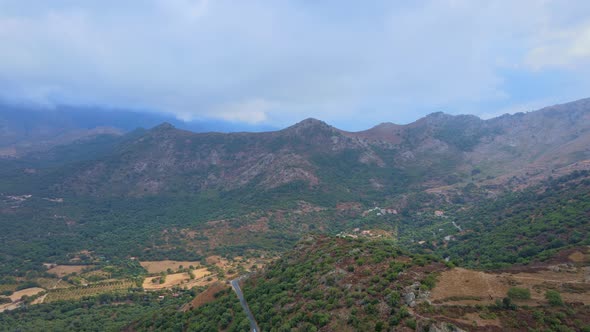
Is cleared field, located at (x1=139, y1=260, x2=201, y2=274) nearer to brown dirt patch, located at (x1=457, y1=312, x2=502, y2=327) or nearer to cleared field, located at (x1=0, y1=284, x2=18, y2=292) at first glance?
cleared field, located at (x1=0, y1=284, x2=18, y2=292)

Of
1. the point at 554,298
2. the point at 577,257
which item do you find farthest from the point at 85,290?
the point at 577,257

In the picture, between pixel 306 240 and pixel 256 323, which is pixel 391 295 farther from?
pixel 306 240

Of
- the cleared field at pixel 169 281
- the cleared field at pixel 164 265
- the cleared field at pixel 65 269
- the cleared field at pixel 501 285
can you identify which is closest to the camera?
the cleared field at pixel 501 285

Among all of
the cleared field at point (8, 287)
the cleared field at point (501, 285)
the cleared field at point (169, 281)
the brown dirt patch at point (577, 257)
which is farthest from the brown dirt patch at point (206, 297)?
the cleared field at point (8, 287)

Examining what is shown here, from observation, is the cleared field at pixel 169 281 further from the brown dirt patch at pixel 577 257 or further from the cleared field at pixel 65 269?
the brown dirt patch at pixel 577 257

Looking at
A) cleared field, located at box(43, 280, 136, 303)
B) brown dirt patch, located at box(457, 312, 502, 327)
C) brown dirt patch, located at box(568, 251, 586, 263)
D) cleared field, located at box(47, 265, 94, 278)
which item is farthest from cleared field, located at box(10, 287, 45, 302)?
brown dirt patch, located at box(568, 251, 586, 263)
